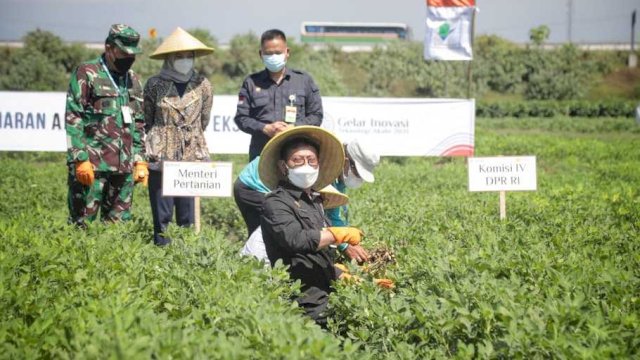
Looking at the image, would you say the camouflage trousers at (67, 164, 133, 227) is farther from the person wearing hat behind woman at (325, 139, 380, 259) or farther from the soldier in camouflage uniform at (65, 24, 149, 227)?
the person wearing hat behind woman at (325, 139, 380, 259)

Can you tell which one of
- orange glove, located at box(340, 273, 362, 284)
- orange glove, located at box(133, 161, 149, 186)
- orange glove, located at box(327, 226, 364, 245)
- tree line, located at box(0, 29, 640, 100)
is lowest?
orange glove, located at box(340, 273, 362, 284)

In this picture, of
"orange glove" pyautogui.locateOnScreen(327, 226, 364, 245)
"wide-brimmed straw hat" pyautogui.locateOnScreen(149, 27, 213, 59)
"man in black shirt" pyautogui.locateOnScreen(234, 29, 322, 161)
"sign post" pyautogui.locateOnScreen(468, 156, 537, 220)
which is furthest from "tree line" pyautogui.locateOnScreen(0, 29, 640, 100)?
"orange glove" pyautogui.locateOnScreen(327, 226, 364, 245)

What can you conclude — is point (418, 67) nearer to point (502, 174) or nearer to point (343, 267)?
point (502, 174)

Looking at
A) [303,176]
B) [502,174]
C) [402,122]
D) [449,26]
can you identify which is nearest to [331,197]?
[303,176]

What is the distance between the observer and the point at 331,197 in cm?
548

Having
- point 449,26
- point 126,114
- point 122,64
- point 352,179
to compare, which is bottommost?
point 352,179

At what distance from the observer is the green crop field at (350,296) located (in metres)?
3.15

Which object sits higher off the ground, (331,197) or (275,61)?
(275,61)

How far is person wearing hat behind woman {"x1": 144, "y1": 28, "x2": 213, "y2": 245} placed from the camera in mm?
6926

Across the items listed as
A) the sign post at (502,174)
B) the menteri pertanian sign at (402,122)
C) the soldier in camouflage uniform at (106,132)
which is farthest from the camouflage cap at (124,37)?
the menteri pertanian sign at (402,122)

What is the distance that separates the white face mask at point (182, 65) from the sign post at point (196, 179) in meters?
0.94

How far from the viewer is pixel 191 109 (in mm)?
7000

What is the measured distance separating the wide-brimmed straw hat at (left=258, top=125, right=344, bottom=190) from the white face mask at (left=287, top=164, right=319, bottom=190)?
201 millimetres

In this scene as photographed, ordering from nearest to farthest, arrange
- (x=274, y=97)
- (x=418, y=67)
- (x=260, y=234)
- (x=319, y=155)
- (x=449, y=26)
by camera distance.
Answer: (x=319, y=155) → (x=260, y=234) → (x=274, y=97) → (x=449, y=26) → (x=418, y=67)
